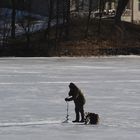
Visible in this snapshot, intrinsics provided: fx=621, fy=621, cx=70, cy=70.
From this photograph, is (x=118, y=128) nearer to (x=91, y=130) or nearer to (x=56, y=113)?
(x=91, y=130)

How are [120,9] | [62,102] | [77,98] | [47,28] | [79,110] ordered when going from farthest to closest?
[120,9] → [47,28] → [62,102] → [79,110] → [77,98]

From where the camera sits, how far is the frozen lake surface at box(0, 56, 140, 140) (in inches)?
485

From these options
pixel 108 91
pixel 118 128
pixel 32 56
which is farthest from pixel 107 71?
pixel 118 128

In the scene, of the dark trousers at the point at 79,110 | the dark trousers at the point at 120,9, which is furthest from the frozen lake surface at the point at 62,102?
the dark trousers at the point at 120,9

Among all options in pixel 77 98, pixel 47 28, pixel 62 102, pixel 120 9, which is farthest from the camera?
pixel 120 9

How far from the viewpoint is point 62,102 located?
17422 millimetres

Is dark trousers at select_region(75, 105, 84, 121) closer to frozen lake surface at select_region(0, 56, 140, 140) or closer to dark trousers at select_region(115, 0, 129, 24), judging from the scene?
frozen lake surface at select_region(0, 56, 140, 140)

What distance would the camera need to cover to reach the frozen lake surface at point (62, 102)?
12.3 m

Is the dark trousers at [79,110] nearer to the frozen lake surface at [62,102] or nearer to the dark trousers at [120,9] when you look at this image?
the frozen lake surface at [62,102]

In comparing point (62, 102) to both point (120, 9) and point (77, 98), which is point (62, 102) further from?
point (120, 9)

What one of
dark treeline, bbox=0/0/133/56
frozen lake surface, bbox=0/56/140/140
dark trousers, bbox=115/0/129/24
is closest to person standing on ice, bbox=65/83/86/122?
frozen lake surface, bbox=0/56/140/140

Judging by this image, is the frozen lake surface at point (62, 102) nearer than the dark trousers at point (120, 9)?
Yes

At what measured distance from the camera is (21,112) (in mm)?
15188

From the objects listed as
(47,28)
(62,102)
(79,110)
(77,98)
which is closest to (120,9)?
(47,28)
